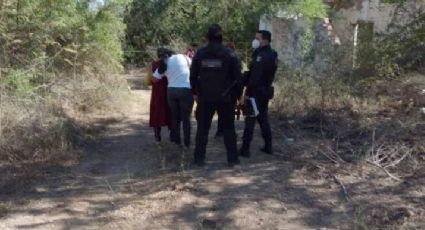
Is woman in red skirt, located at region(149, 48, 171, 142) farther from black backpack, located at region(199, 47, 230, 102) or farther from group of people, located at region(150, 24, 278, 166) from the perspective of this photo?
black backpack, located at region(199, 47, 230, 102)

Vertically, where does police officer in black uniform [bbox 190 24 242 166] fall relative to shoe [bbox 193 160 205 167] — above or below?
above

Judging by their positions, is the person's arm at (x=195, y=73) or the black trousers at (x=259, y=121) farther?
the black trousers at (x=259, y=121)

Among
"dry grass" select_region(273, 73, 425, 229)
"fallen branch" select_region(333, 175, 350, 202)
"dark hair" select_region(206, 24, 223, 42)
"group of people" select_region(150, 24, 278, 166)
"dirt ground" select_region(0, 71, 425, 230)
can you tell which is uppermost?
"dark hair" select_region(206, 24, 223, 42)

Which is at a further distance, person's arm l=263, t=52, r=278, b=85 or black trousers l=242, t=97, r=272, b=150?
black trousers l=242, t=97, r=272, b=150

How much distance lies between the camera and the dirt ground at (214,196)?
6020 mm

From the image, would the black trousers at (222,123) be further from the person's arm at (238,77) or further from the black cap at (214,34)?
the black cap at (214,34)

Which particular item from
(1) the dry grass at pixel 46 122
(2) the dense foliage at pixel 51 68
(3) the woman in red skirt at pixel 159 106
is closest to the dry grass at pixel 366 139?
(3) the woman in red skirt at pixel 159 106

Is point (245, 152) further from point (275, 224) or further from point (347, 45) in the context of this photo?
point (347, 45)

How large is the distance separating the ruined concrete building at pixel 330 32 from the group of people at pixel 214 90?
3.82 meters

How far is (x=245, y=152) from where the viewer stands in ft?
27.6

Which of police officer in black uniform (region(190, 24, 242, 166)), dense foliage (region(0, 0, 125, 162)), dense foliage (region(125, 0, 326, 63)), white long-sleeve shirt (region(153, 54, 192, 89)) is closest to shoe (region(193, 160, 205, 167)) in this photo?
police officer in black uniform (region(190, 24, 242, 166))

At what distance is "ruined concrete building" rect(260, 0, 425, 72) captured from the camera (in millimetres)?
11719

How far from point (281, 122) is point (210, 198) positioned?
447 centimetres

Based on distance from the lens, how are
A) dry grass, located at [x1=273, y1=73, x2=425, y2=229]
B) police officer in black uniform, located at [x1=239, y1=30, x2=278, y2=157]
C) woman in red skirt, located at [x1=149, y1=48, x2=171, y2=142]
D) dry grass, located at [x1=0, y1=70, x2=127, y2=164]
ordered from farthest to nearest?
woman in red skirt, located at [x1=149, y1=48, x2=171, y2=142] < dry grass, located at [x1=0, y1=70, x2=127, y2=164] < police officer in black uniform, located at [x1=239, y1=30, x2=278, y2=157] < dry grass, located at [x1=273, y1=73, x2=425, y2=229]
